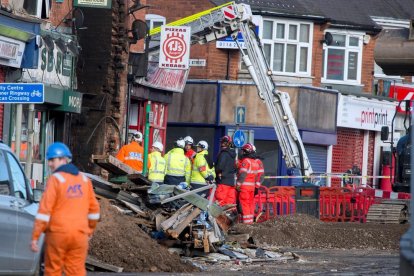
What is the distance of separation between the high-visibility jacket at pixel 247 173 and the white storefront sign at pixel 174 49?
5.57 m

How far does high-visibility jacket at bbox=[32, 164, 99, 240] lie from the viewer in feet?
35.7

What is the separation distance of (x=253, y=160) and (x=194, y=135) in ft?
47.2

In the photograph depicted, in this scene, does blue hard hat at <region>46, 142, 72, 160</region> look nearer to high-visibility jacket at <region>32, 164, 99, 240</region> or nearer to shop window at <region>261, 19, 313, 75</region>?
high-visibility jacket at <region>32, 164, 99, 240</region>

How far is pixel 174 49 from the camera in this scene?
31234mm

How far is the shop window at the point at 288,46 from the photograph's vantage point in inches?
1640

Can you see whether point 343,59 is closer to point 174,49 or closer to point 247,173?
point 174,49

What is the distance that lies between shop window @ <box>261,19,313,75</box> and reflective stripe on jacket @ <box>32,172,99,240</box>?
30658 millimetres

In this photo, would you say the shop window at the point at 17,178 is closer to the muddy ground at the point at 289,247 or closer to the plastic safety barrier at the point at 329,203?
the muddy ground at the point at 289,247

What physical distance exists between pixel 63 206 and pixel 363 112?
33.6 meters

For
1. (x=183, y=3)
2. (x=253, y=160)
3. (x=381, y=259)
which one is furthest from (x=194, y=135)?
(x=381, y=259)

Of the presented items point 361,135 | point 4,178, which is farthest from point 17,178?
point 361,135

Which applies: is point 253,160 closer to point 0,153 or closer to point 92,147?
point 92,147

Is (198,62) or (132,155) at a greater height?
(198,62)

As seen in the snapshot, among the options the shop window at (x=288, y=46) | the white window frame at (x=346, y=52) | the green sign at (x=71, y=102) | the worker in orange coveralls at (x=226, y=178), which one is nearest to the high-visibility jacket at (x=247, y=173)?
the worker in orange coveralls at (x=226, y=178)
